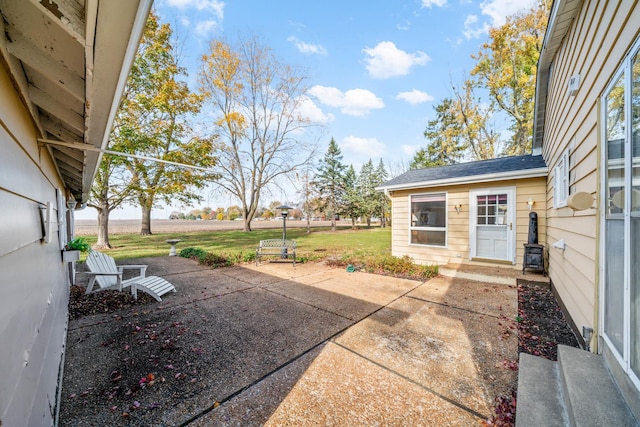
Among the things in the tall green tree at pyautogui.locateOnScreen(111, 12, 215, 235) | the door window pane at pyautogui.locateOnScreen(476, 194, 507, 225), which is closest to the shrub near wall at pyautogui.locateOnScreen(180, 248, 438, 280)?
the door window pane at pyautogui.locateOnScreen(476, 194, 507, 225)

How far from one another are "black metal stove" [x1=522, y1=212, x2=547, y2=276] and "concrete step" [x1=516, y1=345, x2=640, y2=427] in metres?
4.13

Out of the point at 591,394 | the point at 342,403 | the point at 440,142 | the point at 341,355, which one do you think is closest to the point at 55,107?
the point at 342,403

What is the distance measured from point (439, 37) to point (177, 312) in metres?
13.2

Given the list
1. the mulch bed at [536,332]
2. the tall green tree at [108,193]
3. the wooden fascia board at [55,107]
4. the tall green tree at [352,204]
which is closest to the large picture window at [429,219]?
the mulch bed at [536,332]

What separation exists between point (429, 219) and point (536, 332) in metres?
4.51

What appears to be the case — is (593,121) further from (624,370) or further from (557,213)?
(557,213)

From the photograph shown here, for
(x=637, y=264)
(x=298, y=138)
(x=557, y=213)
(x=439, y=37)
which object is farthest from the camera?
(x=298, y=138)

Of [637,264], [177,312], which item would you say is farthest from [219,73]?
[637,264]

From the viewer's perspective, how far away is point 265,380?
238cm

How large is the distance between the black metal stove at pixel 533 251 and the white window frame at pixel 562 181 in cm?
145

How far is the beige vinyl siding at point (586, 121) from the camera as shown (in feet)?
6.79

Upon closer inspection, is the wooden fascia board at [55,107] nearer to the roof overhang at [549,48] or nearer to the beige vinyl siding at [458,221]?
the roof overhang at [549,48]

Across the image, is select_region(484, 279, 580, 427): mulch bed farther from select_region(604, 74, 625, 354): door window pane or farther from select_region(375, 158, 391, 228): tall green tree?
select_region(375, 158, 391, 228): tall green tree

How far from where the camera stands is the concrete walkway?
6.56 feet
